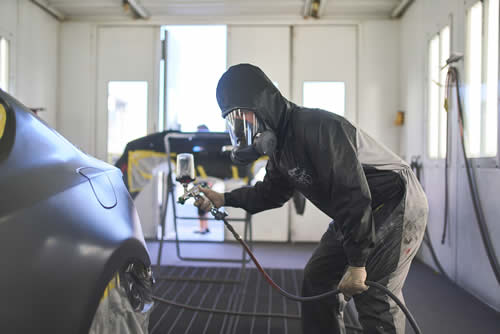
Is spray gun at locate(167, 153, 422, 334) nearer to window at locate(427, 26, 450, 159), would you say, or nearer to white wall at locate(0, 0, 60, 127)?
→ window at locate(427, 26, 450, 159)

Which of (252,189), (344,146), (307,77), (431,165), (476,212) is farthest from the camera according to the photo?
(307,77)

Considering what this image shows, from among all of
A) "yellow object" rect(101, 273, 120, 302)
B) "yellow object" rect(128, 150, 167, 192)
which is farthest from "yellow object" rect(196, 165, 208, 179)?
"yellow object" rect(101, 273, 120, 302)

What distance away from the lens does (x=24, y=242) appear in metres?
0.71

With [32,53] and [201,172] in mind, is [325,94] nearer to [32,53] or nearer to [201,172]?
[201,172]

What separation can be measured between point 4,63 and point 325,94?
3.84m

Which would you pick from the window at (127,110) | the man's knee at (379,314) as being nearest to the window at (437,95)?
the man's knee at (379,314)

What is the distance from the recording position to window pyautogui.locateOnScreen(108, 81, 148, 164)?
4.93 metres

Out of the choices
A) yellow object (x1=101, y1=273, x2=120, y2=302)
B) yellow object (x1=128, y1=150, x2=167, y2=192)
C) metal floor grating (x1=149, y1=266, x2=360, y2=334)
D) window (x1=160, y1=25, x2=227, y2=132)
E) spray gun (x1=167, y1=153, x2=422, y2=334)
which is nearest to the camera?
yellow object (x1=101, y1=273, x2=120, y2=302)

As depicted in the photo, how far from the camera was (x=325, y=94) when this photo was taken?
4.81 m

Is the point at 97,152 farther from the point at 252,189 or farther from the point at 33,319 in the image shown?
the point at 33,319

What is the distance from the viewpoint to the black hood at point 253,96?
1384 mm

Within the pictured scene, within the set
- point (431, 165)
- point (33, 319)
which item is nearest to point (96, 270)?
point (33, 319)

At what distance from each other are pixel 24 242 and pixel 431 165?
371 cm

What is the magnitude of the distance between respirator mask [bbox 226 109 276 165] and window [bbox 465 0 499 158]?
1.98 meters
